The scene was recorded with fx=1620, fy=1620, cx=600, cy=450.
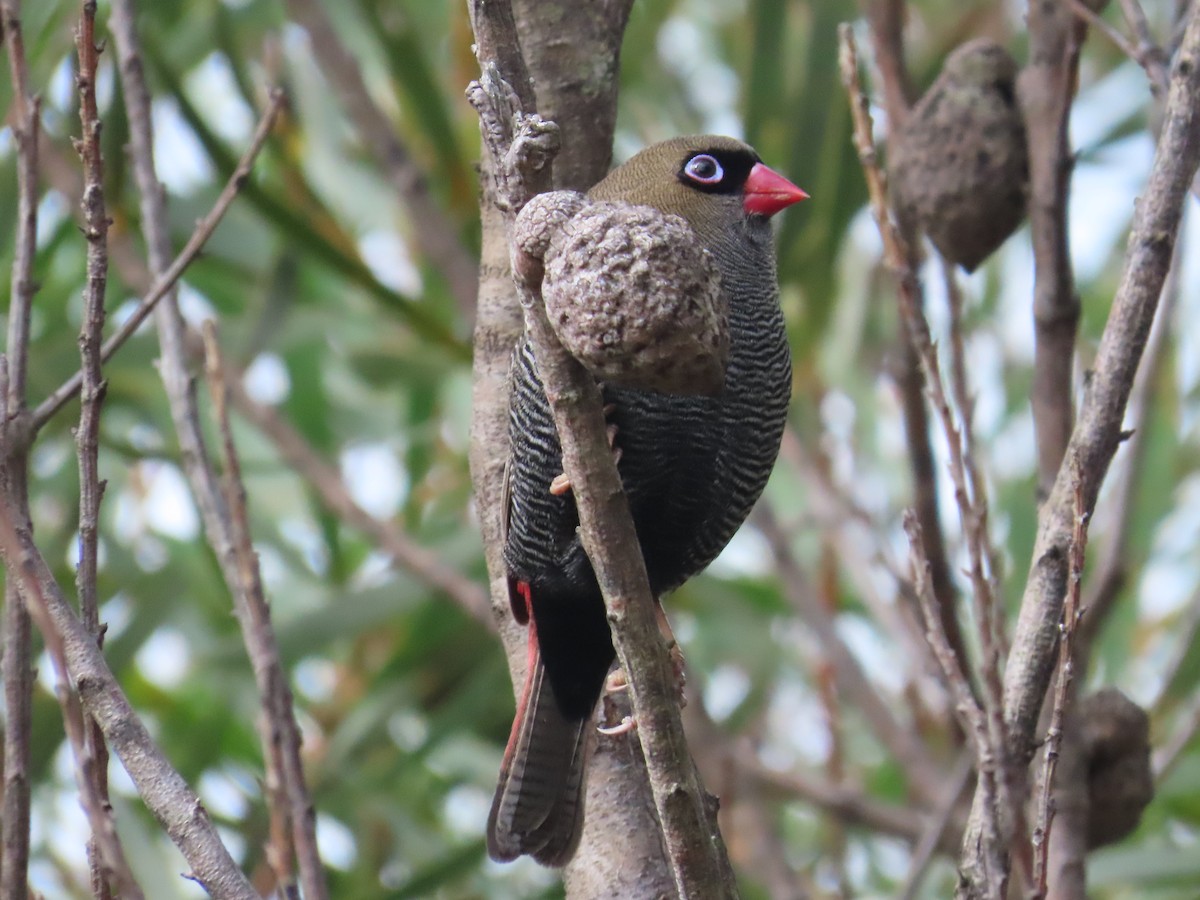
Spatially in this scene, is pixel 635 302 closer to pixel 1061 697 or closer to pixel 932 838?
pixel 1061 697

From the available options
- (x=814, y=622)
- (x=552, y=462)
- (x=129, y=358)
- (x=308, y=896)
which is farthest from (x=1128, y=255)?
(x=129, y=358)

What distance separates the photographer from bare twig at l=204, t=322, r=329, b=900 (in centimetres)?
216

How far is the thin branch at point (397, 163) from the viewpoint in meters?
4.02

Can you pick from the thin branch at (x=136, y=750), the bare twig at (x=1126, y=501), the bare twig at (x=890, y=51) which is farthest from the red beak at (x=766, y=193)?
the thin branch at (x=136, y=750)

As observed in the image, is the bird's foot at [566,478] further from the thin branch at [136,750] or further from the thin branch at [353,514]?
the thin branch at [353,514]

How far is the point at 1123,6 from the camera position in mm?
2527

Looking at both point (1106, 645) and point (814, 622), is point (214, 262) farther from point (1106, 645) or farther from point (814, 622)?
point (1106, 645)

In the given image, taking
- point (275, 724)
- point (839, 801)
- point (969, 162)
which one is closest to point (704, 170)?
point (969, 162)

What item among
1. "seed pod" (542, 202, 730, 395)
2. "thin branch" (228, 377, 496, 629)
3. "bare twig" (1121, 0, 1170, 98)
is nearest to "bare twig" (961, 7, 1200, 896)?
"bare twig" (1121, 0, 1170, 98)

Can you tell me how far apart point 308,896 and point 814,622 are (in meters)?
2.09

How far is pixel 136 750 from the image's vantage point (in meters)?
1.77

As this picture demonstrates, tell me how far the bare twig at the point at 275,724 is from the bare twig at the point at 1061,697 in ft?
2.98

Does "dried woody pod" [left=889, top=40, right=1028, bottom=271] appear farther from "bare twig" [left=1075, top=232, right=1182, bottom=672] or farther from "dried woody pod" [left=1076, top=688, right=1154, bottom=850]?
"dried woody pod" [left=1076, top=688, right=1154, bottom=850]

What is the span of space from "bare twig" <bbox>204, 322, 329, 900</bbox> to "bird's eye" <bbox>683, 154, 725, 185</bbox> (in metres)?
0.91
